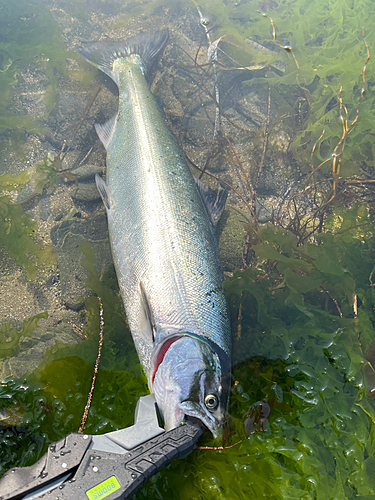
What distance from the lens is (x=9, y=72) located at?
13.4 ft

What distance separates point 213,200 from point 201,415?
1.90 meters

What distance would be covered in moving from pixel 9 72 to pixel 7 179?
1727mm

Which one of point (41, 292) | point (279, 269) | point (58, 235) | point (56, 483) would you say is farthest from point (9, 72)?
point (56, 483)

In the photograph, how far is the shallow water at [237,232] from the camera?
203 cm

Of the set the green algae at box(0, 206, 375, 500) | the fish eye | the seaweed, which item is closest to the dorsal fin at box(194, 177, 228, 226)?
the green algae at box(0, 206, 375, 500)

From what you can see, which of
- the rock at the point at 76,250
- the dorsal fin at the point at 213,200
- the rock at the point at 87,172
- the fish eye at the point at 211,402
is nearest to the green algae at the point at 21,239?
the rock at the point at 76,250

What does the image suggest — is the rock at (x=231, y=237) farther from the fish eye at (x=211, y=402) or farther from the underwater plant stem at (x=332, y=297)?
the fish eye at (x=211, y=402)

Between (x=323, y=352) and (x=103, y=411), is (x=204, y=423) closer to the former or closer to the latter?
(x=103, y=411)

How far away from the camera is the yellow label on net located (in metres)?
1.35

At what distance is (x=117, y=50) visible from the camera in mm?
3973

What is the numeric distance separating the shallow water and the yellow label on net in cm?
54

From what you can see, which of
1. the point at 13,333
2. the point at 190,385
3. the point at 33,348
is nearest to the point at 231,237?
the point at 190,385

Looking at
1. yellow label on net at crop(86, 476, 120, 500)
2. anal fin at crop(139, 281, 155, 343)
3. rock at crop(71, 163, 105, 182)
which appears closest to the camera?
yellow label on net at crop(86, 476, 120, 500)

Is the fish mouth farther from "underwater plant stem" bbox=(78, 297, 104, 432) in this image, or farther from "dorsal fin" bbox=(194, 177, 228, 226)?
"dorsal fin" bbox=(194, 177, 228, 226)
